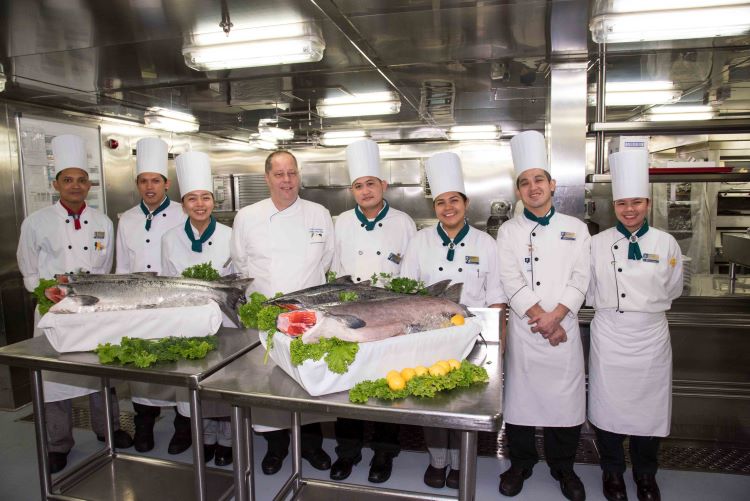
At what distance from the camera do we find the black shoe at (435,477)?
3.18m

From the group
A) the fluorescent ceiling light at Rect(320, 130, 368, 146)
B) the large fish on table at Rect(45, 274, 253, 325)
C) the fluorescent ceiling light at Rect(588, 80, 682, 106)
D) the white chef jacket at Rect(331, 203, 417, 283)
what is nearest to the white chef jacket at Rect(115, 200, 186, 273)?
the large fish on table at Rect(45, 274, 253, 325)

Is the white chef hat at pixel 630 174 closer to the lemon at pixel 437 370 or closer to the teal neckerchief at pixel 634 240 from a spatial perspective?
the teal neckerchief at pixel 634 240

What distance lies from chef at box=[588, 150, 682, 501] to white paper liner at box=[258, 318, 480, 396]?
137 centimetres

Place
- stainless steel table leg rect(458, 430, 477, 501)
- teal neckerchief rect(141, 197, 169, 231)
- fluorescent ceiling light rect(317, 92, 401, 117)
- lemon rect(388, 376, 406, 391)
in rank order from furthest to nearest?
fluorescent ceiling light rect(317, 92, 401, 117), teal neckerchief rect(141, 197, 169, 231), stainless steel table leg rect(458, 430, 477, 501), lemon rect(388, 376, 406, 391)

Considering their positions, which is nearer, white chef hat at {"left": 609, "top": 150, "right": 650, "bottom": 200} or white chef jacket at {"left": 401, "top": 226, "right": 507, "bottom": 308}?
white chef hat at {"left": 609, "top": 150, "right": 650, "bottom": 200}

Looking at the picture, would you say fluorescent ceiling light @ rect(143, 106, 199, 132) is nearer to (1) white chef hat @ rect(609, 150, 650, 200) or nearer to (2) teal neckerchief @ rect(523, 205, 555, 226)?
(2) teal neckerchief @ rect(523, 205, 555, 226)

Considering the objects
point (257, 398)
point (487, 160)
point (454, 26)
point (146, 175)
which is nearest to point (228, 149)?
point (487, 160)

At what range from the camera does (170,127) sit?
21.1 ft

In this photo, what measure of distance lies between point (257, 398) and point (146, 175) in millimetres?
2393

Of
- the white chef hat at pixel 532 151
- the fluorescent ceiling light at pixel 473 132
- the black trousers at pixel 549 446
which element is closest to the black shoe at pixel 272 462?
the black trousers at pixel 549 446

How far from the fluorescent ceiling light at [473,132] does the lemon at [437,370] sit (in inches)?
206

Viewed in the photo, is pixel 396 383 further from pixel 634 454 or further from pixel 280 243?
pixel 634 454

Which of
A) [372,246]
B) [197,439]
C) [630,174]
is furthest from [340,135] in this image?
[197,439]

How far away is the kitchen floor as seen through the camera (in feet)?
10.2
